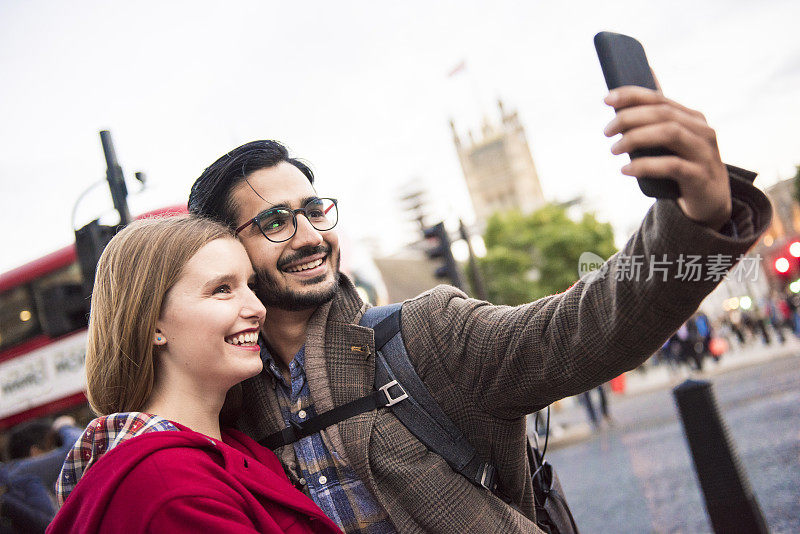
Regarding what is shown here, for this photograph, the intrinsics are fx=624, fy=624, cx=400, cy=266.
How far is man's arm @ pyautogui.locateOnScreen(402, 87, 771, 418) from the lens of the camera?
1.15 metres

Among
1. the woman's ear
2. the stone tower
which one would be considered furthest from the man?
the stone tower

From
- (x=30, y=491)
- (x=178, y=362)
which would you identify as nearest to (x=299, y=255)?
(x=178, y=362)

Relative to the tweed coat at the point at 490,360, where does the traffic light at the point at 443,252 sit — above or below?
above

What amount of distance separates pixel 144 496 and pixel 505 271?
32958mm

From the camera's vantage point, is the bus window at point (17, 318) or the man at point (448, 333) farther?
the bus window at point (17, 318)

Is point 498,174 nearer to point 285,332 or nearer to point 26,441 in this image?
point 26,441

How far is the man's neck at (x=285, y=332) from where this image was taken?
7.64 ft

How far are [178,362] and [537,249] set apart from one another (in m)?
35.7

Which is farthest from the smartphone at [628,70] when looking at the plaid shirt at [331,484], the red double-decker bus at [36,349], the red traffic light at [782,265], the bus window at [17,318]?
the red traffic light at [782,265]

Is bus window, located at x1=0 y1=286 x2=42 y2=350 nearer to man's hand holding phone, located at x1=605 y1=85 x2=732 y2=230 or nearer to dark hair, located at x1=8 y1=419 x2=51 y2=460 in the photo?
dark hair, located at x1=8 y1=419 x2=51 y2=460

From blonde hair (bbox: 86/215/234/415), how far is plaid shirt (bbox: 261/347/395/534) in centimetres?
50

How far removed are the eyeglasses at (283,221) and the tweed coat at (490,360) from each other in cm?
28

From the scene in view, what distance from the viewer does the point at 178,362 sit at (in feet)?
6.07

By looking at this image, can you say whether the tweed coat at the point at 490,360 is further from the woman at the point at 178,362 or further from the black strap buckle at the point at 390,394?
the woman at the point at 178,362
